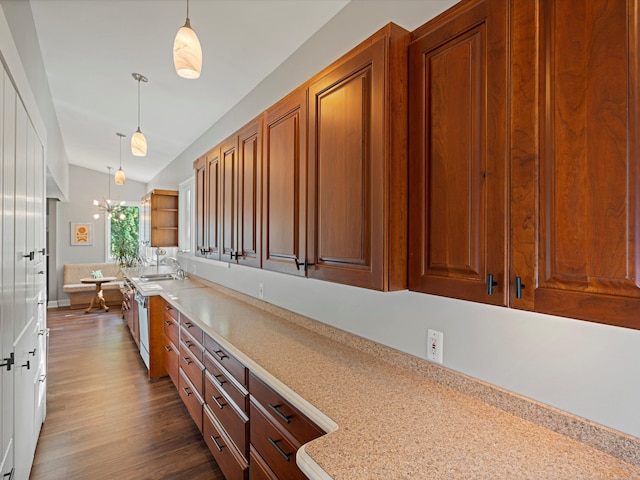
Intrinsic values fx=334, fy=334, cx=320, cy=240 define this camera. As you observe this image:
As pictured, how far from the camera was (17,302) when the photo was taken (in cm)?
162

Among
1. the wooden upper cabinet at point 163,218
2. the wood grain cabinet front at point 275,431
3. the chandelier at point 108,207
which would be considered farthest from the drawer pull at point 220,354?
the chandelier at point 108,207

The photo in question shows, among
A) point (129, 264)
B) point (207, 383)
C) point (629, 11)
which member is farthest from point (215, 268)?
point (129, 264)

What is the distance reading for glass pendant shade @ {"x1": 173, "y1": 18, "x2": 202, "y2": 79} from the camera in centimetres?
154

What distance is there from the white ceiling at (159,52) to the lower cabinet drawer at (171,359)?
7.84 feet

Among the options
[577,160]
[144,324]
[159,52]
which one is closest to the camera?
[577,160]

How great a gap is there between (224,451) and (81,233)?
7.52 meters

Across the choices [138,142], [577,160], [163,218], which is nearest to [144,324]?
[138,142]

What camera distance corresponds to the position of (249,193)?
2113 mm

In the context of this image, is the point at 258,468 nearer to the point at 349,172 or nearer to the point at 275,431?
the point at 275,431

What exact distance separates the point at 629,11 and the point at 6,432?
8.03 feet

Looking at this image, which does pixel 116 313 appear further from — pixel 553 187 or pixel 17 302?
pixel 553 187

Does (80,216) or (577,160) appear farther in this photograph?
(80,216)

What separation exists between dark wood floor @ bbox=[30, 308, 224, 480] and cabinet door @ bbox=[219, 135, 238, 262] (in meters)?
1.37

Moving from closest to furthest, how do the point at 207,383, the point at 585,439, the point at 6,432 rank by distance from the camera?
the point at 585,439
the point at 6,432
the point at 207,383
